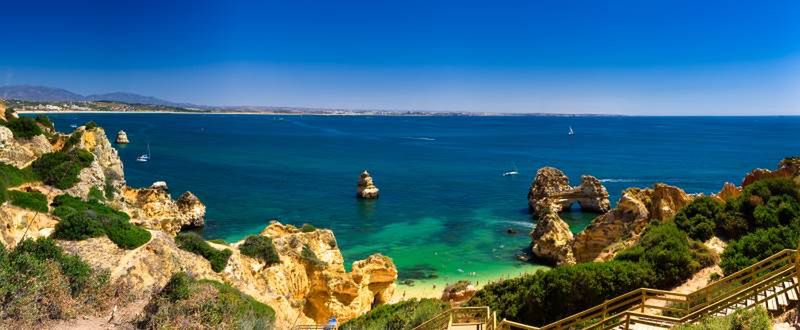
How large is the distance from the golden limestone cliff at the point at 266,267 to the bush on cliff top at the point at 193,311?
2543 millimetres

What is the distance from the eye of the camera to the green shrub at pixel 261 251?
2306cm

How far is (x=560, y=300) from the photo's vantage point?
18.1 m

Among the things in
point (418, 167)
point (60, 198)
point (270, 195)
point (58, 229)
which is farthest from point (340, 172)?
point (58, 229)

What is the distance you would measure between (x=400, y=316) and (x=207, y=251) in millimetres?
9025

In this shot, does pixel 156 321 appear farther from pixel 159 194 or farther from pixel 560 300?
pixel 159 194

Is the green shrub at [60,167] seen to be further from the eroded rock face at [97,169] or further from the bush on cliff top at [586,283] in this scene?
the bush on cliff top at [586,283]

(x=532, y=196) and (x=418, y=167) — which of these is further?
(x=418, y=167)

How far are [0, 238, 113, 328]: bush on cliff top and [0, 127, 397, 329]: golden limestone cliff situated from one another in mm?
1300

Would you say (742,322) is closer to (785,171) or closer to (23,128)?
(785,171)

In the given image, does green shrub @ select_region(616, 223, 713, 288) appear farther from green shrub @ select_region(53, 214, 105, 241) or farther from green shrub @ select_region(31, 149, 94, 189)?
green shrub @ select_region(31, 149, 94, 189)

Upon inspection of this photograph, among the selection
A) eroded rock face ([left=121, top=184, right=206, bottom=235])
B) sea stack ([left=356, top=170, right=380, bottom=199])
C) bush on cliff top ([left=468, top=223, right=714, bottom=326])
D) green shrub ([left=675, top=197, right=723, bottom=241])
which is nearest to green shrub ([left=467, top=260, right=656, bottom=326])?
bush on cliff top ([left=468, top=223, right=714, bottom=326])

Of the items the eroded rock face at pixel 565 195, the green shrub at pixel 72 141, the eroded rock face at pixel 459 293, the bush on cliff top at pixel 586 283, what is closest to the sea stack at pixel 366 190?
the eroded rock face at pixel 565 195

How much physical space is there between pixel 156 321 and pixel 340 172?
2742 inches

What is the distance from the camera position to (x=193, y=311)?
13188 millimetres
